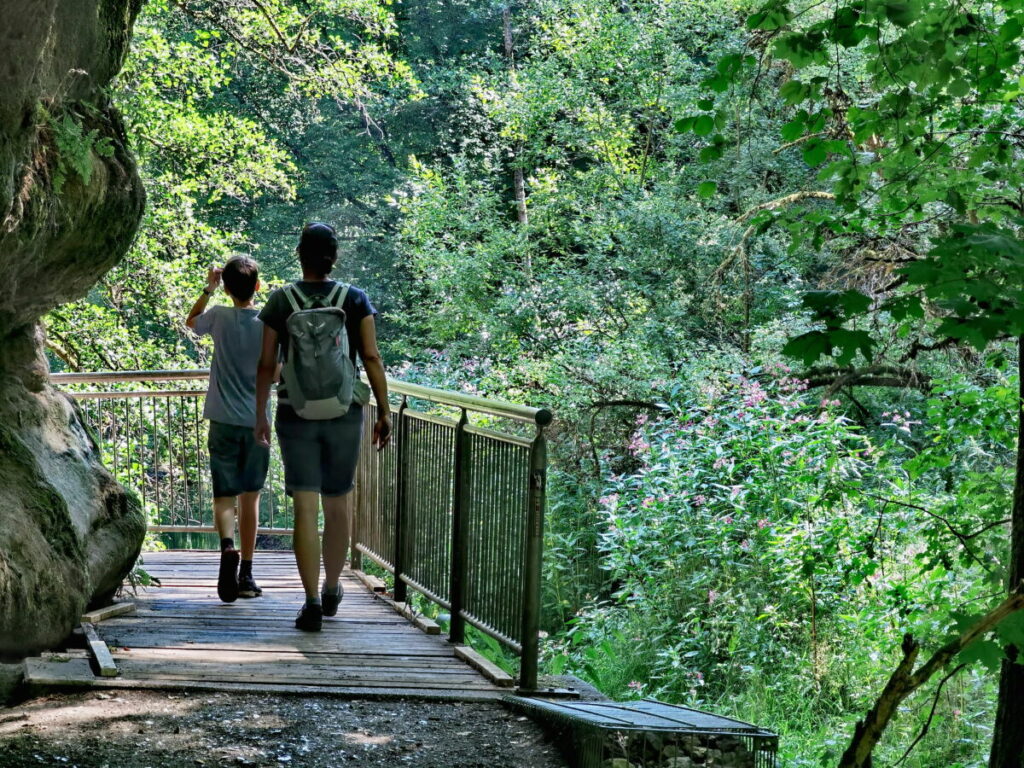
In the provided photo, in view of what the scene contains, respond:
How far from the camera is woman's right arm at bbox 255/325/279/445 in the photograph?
6.15 metres

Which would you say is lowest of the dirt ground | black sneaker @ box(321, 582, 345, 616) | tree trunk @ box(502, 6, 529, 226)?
the dirt ground

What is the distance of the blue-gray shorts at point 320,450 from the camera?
6199 millimetres

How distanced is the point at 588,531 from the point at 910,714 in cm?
514

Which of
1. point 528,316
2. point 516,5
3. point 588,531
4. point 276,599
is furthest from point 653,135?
point 276,599

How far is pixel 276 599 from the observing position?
7.36 meters

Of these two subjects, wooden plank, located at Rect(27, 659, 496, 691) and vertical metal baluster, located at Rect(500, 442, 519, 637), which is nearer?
wooden plank, located at Rect(27, 659, 496, 691)

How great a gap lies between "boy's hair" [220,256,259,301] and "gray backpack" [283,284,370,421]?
3.00 feet

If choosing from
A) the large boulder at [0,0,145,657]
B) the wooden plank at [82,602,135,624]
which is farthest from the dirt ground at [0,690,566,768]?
the wooden plank at [82,602,135,624]

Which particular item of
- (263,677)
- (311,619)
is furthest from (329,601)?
(263,677)

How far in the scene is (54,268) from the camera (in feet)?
20.8

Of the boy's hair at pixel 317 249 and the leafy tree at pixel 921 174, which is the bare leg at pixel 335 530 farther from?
the leafy tree at pixel 921 174

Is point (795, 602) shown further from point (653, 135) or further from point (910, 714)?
point (653, 135)

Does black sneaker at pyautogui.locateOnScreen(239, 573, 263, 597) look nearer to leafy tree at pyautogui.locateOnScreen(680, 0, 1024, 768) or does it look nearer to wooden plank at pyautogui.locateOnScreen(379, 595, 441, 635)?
wooden plank at pyautogui.locateOnScreen(379, 595, 441, 635)

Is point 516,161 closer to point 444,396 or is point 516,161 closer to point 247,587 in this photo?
point 247,587
